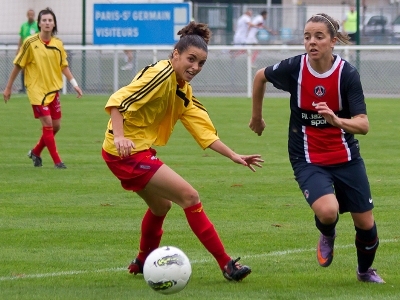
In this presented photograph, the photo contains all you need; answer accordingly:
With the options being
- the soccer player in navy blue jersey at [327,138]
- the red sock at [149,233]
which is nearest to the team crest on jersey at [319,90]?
the soccer player in navy blue jersey at [327,138]

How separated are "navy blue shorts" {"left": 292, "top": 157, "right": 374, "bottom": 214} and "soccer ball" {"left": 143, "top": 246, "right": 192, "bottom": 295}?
3.04 feet

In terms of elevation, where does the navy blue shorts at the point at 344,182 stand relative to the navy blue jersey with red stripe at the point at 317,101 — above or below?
below

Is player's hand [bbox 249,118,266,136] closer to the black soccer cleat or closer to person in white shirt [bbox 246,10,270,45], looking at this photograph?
the black soccer cleat

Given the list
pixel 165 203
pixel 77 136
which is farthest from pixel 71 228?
pixel 77 136

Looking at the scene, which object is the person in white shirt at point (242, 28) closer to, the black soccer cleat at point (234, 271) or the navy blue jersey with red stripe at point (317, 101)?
the navy blue jersey with red stripe at point (317, 101)

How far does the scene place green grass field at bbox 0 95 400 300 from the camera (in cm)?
623

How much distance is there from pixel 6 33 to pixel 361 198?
23780mm

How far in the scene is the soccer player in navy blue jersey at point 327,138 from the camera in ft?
20.1

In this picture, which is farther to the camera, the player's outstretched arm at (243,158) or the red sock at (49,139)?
the red sock at (49,139)

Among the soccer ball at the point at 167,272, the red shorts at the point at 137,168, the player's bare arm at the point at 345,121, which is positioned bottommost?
the soccer ball at the point at 167,272

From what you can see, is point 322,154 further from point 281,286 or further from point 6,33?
point 6,33

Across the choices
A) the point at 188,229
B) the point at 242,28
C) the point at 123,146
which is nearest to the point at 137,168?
the point at 123,146

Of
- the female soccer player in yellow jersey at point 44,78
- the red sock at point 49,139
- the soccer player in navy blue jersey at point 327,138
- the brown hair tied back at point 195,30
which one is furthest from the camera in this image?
the female soccer player in yellow jersey at point 44,78

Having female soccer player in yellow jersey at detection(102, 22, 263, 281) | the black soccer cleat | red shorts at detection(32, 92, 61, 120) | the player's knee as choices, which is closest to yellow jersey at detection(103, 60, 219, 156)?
female soccer player in yellow jersey at detection(102, 22, 263, 281)
